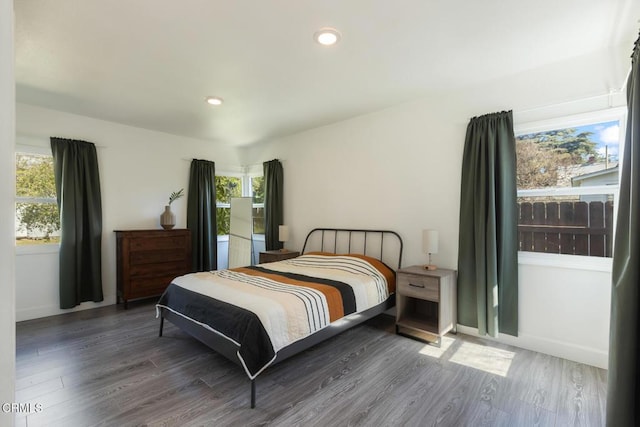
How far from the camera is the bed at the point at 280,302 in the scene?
2.05m

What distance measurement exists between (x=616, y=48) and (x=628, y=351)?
2.40m

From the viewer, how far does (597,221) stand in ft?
8.14

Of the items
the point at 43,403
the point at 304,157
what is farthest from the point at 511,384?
the point at 304,157

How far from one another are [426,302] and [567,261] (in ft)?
4.40

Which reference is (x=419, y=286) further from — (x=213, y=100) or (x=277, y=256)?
(x=213, y=100)

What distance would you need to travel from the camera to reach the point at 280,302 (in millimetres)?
2221

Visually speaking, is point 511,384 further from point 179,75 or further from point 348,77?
point 179,75

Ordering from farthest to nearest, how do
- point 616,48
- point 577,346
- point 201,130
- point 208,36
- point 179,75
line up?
point 201,130, point 179,75, point 577,346, point 616,48, point 208,36

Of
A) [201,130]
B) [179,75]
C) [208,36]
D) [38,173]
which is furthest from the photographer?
[201,130]

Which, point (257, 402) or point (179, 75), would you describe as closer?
point (257, 402)

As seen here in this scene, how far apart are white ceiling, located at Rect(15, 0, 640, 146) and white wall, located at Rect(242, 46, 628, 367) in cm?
20

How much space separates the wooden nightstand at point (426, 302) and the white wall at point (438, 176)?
40 cm

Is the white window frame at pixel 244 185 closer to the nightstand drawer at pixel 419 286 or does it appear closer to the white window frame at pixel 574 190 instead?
the nightstand drawer at pixel 419 286

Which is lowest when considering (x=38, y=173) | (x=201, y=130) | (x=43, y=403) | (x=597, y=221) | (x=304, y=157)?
(x=43, y=403)
